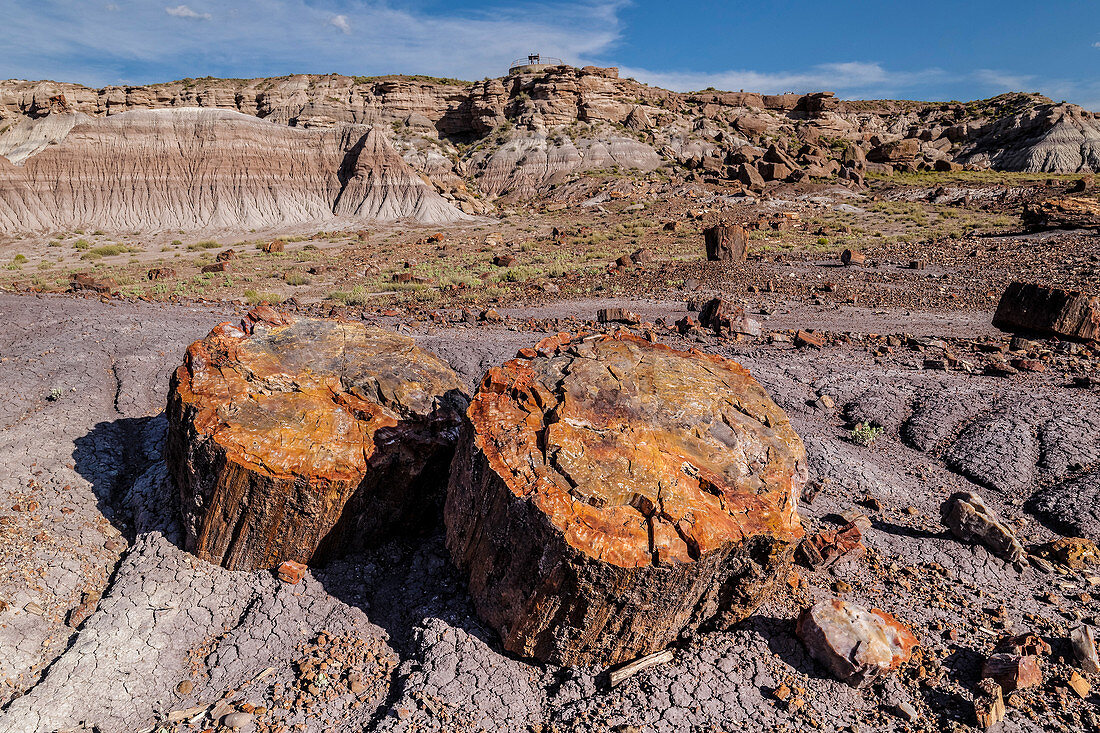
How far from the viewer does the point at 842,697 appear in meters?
2.93

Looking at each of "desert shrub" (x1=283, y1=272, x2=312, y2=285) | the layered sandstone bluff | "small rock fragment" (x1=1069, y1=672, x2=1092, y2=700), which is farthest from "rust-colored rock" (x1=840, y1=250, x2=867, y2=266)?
the layered sandstone bluff

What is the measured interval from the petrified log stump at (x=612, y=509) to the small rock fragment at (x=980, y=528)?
5.58ft

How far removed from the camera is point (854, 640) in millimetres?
2984

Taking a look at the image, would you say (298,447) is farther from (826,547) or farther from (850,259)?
(850,259)

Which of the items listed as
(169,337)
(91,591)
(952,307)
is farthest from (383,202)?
(91,591)

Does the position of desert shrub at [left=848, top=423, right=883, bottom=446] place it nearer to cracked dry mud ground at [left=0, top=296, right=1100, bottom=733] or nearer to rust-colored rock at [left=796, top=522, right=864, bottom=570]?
cracked dry mud ground at [left=0, top=296, right=1100, bottom=733]

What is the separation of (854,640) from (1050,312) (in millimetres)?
8180

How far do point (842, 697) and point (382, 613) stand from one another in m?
2.71

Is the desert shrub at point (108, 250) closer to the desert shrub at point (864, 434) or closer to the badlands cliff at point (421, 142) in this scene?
the badlands cliff at point (421, 142)

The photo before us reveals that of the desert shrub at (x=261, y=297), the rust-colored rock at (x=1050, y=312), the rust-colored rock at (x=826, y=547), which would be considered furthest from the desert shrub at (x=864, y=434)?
the desert shrub at (x=261, y=297)

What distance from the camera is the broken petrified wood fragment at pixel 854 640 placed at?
2918 mm

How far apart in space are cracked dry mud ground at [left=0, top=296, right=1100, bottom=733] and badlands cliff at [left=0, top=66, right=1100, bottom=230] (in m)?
31.6

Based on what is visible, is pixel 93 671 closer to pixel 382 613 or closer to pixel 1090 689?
pixel 382 613

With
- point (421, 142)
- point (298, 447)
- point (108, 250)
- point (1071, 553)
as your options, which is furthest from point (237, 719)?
point (421, 142)
